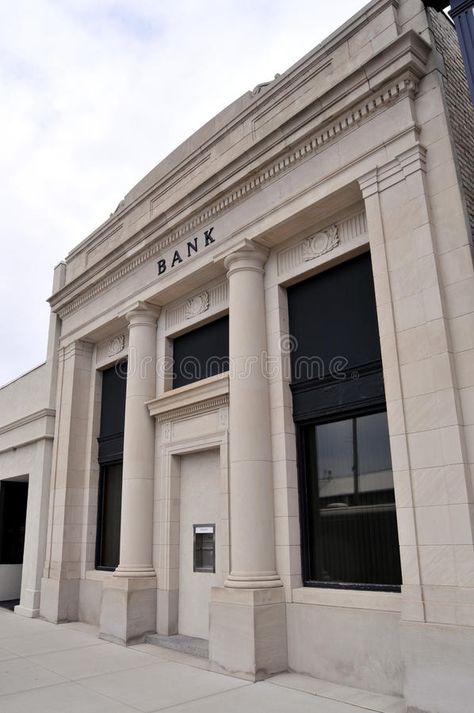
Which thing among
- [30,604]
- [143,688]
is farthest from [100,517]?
[143,688]

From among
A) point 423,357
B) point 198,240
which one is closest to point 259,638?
point 423,357

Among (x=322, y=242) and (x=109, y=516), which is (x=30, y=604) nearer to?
(x=109, y=516)

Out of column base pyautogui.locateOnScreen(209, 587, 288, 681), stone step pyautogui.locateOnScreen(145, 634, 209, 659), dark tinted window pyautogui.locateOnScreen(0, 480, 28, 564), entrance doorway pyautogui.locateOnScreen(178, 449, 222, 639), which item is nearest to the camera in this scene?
column base pyautogui.locateOnScreen(209, 587, 288, 681)

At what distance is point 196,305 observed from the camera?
40.8 ft

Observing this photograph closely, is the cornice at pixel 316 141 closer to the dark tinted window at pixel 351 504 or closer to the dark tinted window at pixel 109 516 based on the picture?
the dark tinted window at pixel 351 504

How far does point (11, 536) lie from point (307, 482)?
1311 cm

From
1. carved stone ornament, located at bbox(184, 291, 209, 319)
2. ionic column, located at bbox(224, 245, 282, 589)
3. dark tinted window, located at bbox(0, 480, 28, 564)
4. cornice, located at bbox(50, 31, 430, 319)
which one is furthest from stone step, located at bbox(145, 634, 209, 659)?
dark tinted window, located at bbox(0, 480, 28, 564)

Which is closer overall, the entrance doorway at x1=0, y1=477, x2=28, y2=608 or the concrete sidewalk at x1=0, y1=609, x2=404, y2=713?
the concrete sidewalk at x1=0, y1=609, x2=404, y2=713

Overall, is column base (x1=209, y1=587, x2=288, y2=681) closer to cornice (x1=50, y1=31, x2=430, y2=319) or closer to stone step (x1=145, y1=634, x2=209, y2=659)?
stone step (x1=145, y1=634, x2=209, y2=659)

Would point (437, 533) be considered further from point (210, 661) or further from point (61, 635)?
point (61, 635)

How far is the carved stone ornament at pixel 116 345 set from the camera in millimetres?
14966

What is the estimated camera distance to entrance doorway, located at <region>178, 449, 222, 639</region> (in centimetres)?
1082

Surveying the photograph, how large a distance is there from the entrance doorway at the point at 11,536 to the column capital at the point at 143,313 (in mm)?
7882

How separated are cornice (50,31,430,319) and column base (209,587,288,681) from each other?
7.12 meters
